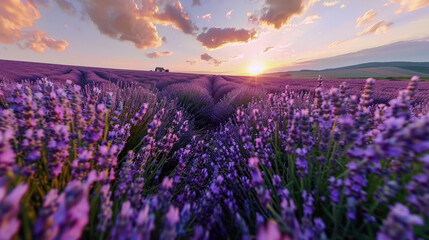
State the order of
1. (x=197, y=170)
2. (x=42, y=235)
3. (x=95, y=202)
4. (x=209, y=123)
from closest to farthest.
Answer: (x=42, y=235) → (x=95, y=202) → (x=197, y=170) → (x=209, y=123)

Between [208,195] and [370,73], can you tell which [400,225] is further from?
[370,73]

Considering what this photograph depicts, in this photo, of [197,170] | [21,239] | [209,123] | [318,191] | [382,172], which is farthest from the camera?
[209,123]

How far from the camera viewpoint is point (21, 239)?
52cm

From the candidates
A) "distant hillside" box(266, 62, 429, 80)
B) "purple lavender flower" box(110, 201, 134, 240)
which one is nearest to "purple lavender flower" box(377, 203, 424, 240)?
"purple lavender flower" box(110, 201, 134, 240)

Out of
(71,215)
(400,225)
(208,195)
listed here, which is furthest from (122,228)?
(400,225)

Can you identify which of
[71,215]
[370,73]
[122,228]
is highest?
[71,215]

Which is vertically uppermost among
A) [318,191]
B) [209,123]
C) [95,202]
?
[95,202]

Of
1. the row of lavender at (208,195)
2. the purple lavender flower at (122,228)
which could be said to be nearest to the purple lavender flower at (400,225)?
the row of lavender at (208,195)

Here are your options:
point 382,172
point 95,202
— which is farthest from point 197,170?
point 382,172

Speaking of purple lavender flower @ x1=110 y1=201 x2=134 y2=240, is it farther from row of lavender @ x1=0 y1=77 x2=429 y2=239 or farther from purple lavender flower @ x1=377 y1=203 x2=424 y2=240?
purple lavender flower @ x1=377 y1=203 x2=424 y2=240

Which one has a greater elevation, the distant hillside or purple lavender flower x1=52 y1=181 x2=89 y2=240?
purple lavender flower x1=52 y1=181 x2=89 y2=240

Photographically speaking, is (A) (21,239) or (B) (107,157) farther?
(B) (107,157)

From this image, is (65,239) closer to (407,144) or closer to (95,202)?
(95,202)

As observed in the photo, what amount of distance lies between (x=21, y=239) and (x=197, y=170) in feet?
4.19
